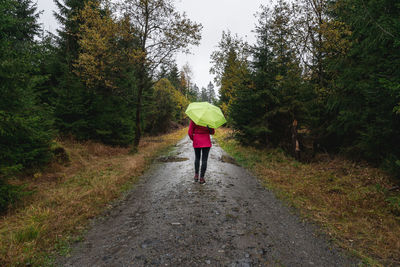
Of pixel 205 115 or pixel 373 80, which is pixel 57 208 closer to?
pixel 205 115

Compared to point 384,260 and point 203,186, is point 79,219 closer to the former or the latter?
point 203,186

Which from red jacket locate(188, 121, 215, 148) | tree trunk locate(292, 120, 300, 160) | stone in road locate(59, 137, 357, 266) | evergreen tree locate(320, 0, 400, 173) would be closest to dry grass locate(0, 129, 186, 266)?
stone in road locate(59, 137, 357, 266)

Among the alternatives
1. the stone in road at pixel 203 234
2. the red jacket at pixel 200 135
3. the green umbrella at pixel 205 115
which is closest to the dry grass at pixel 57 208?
the stone in road at pixel 203 234

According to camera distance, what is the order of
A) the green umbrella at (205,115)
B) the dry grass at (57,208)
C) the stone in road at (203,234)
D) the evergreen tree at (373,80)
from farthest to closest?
the green umbrella at (205,115) → the evergreen tree at (373,80) → the dry grass at (57,208) → the stone in road at (203,234)

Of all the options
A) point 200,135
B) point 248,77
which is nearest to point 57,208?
point 200,135

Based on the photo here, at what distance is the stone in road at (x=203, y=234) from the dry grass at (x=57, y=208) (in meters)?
0.44

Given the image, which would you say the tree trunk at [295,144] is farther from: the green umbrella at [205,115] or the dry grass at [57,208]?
the dry grass at [57,208]

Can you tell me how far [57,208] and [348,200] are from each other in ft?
25.0

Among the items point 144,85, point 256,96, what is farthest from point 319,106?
point 144,85

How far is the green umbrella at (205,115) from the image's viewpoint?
574 centimetres

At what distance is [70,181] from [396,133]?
1123 cm

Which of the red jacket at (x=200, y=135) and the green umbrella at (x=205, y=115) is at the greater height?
the green umbrella at (x=205, y=115)

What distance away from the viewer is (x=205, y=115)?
19.1 ft

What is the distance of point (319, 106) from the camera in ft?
33.8
